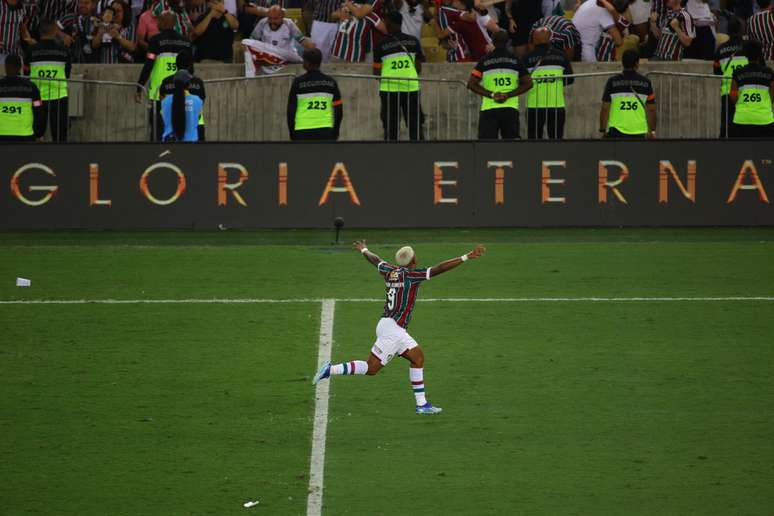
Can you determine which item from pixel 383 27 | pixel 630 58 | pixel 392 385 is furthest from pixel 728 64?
pixel 392 385

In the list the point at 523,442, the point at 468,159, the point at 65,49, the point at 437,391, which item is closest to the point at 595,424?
the point at 523,442

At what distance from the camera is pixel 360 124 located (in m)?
27.7

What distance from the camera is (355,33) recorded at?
2731 centimetres

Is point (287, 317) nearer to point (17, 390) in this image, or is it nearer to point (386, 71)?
point (17, 390)

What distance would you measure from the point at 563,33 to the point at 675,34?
225 centimetres

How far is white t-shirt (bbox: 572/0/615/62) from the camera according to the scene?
88.4 feet

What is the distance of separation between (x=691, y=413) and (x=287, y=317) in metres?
5.83

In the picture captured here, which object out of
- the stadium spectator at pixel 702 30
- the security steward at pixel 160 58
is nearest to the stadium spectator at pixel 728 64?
the stadium spectator at pixel 702 30

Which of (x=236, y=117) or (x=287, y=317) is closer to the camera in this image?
(x=287, y=317)

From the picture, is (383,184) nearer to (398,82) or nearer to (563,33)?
(398,82)

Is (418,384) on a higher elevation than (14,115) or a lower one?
lower

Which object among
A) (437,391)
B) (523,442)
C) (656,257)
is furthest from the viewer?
(656,257)

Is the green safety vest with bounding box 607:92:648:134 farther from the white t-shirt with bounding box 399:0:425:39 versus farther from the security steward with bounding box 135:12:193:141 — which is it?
the security steward with bounding box 135:12:193:141

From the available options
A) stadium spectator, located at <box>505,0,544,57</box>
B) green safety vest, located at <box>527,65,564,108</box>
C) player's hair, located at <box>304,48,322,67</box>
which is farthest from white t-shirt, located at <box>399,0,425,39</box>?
player's hair, located at <box>304,48,322,67</box>
